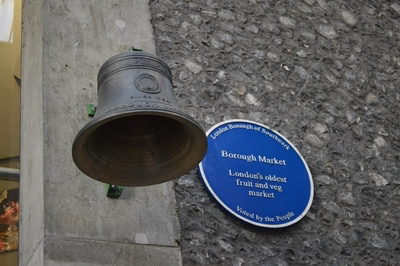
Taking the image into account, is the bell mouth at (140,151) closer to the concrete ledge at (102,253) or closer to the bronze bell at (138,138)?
the bronze bell at (138,138)

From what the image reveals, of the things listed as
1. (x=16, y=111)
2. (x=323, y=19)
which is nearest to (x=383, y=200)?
(x=323, y=19)

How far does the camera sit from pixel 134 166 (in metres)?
3.27

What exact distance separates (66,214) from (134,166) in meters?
0.64

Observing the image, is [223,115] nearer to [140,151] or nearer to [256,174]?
[256,174]

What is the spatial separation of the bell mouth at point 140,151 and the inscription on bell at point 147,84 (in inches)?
4.4

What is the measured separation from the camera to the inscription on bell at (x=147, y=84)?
315cm

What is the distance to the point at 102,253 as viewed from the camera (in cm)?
366

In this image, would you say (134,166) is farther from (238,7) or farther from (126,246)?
(238,7)

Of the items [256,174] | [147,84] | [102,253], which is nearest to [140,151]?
[147,84]

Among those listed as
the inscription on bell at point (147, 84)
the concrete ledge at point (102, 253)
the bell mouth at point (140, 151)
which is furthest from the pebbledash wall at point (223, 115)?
the inscription on bell at point (147, 84)

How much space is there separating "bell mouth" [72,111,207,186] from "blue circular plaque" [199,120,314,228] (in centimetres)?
96

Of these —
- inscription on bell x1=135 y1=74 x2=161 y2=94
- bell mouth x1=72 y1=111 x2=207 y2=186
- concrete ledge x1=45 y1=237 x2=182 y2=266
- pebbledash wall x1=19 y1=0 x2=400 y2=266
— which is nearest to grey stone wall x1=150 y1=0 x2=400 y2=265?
pebbledash wall x1=19 y1=0 x2=400 y2=266

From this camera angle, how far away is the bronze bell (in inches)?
123

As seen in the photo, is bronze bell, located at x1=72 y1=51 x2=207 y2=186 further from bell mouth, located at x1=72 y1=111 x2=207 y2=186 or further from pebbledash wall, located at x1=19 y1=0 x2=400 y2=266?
pebbledash wall, located at x1=19 y1=0 x2=400 y2=266
